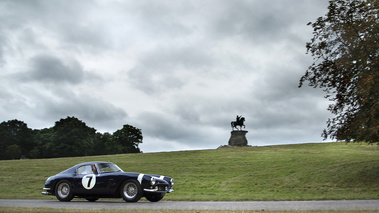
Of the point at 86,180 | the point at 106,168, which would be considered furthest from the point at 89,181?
the point at 106,168

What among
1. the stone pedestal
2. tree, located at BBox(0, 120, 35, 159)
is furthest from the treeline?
the stone pedestal

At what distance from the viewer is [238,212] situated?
9.85 metres

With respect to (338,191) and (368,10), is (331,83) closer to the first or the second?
(368,10)

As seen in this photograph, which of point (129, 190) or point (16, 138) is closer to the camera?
point (129, 190)

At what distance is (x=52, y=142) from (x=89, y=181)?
71.6 metres

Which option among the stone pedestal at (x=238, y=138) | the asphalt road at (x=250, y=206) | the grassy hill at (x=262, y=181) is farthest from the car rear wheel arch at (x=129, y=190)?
the stone pedestal at (x=238, y=138)

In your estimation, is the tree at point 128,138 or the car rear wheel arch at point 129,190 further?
the tree at point 128,138

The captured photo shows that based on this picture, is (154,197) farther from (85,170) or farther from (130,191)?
(85,170)

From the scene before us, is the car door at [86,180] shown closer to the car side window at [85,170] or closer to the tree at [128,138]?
the car side window at [85,170]

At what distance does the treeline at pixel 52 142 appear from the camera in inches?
3115

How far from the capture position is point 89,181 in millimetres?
14391

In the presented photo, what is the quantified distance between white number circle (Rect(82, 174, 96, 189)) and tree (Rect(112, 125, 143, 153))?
82077 mm

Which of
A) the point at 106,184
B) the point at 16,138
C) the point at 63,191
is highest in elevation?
the point at 16,138

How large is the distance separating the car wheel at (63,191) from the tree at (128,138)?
81258 mm
